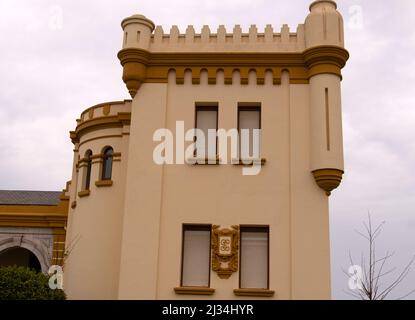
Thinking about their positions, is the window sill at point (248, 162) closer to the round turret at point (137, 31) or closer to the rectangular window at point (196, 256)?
the rectangular window at point (196, 256)

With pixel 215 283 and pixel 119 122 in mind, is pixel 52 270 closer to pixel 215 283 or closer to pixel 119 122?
pixel 119 122

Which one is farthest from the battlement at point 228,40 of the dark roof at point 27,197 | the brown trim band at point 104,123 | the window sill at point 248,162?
the dark roof at point 27,197

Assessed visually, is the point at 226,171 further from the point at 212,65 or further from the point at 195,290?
the point at 195,290

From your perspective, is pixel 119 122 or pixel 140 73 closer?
pixel 140 73

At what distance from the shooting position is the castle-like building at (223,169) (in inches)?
723

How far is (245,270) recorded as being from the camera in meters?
18.4

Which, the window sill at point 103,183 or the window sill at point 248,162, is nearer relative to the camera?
the window sill at point 248,162

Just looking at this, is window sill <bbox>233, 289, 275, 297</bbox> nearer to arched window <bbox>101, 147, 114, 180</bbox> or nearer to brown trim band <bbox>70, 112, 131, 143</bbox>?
arched window <bbox>101, 147, 114, 180</bbox>

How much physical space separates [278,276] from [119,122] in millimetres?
8869

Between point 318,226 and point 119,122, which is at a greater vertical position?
point 119,122

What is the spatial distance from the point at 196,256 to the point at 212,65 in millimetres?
6840

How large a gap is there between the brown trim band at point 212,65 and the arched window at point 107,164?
3.30 meters

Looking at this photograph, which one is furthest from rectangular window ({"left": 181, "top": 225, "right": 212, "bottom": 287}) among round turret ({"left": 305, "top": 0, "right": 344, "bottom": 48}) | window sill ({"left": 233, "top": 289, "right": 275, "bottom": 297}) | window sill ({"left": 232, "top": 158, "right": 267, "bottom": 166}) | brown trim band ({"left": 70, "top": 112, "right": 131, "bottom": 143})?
round turret ({"left": 305, "top": 0, "right": 344, "bottom": 48})
